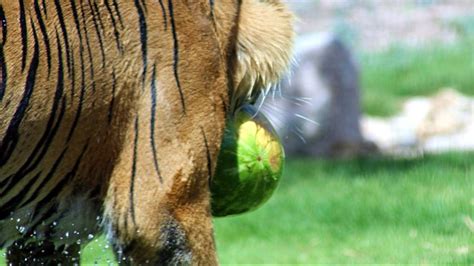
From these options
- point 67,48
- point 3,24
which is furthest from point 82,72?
point 3,24

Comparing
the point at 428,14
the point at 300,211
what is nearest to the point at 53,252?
the point at 300,211

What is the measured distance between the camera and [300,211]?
8547 mm

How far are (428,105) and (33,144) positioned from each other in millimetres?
9498

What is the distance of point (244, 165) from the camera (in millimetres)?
4480

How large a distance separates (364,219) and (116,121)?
4.21 metres

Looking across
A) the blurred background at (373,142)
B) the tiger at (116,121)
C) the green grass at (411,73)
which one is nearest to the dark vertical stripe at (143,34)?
the tiger at (116,121)

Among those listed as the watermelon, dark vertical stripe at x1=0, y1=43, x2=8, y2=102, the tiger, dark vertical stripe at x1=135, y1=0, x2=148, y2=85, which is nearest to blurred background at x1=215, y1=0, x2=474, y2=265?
the watermelon

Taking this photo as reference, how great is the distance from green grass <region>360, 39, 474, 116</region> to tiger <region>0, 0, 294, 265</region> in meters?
9.19

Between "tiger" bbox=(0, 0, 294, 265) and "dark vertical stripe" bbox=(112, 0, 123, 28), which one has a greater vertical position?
"dark vertical stripe" bbox=(112, 0, 123, 28)

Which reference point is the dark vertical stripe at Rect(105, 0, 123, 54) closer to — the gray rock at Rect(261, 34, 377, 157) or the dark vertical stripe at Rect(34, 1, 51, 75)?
the dark vertical stripe at Rect(34, 1, 51, 75)

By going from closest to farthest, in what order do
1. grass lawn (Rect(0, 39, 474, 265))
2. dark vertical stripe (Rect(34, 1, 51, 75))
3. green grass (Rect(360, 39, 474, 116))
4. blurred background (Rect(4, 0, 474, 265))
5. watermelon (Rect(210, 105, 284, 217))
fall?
dark vertical stripe (Rect(34, 1, 51, 75)) → watermelon (Rect(210, 105, 284, 217)) → grass lawn (Rect(0, 39, 474, 265)) → blurred background (Rect(4, 0, 474, 265)) → green grass (Rect(360, 39, 474, 116))

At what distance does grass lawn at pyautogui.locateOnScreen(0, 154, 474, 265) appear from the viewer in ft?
23.0

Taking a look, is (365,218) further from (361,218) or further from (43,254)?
(43,254)

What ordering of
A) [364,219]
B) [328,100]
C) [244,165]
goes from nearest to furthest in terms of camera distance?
[244,165] → [364,219] → [328,100]
